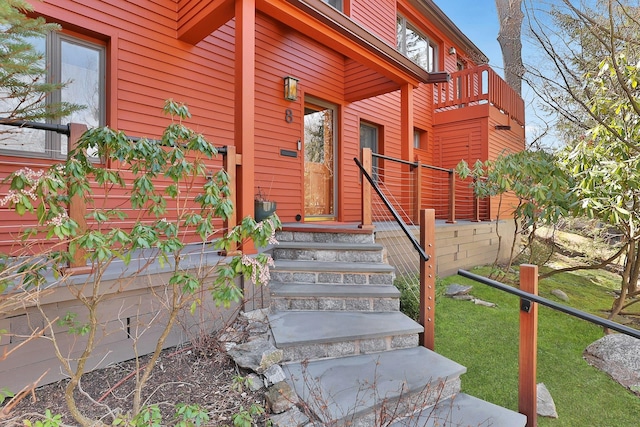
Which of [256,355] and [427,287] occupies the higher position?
[427,287]

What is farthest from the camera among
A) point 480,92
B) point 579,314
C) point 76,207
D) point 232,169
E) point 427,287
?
point 480,92

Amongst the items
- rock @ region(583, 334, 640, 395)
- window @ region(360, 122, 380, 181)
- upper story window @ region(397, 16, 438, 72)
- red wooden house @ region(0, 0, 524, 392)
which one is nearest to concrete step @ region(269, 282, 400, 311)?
red wooden house @ region(0, 0, 524, 392)

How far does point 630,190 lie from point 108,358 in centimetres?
508

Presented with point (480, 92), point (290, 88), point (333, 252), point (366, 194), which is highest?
point (480, 92)

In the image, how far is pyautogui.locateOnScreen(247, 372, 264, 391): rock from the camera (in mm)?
2064

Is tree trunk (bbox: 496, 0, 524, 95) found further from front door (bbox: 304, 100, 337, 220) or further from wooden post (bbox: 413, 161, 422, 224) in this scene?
wooden post (bbox: 413, 161, 422, 224)

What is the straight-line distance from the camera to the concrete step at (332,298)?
9.46 feet

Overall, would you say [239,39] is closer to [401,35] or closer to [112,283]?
[112,283]

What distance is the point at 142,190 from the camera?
6.31 ft

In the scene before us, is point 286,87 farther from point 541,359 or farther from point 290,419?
point 541,359

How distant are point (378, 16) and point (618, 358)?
23.0 ft

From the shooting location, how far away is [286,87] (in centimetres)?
521

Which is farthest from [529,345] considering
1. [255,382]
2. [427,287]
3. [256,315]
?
[256,315]

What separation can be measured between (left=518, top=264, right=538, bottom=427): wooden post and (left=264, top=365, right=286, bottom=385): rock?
1.55 metres
